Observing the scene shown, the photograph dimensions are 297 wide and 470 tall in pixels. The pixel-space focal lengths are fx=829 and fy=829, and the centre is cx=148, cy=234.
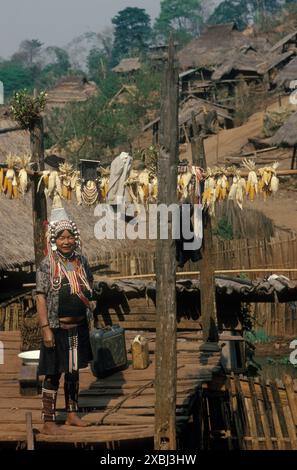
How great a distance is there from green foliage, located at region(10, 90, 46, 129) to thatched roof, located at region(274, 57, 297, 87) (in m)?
35.6

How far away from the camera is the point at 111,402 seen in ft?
24.1

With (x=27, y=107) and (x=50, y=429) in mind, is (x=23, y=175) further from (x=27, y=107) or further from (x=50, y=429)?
(x=50, y=429)

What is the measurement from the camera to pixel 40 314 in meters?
6.76

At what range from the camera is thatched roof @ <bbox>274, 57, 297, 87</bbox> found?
43.5 m

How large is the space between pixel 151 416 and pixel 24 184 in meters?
3.39

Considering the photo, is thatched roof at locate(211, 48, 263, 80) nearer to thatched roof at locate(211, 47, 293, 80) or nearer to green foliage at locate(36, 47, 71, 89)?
thatched roof at locate(211, 47, 293, 80)

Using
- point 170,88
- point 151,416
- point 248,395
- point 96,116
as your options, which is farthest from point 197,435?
point 96,116

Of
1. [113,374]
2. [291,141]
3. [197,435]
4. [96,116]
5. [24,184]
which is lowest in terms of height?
[197,435]

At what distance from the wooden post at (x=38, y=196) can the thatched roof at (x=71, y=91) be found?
50.5 meters

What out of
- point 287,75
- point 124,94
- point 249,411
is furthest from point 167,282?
point 124,94

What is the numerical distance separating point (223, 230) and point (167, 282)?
1724cm

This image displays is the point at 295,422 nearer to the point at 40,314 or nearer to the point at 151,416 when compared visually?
the point at 151,416

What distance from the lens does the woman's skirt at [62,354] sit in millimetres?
6801

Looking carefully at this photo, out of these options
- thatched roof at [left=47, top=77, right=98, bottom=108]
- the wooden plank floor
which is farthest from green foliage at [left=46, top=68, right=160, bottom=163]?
the wooden plank floor
